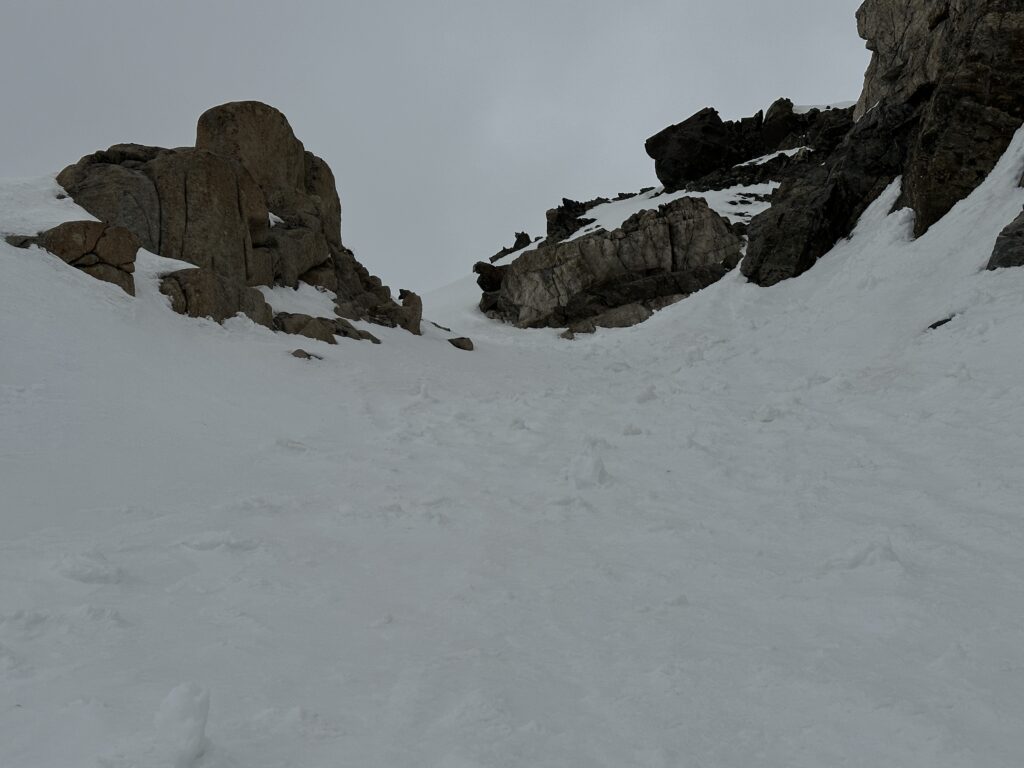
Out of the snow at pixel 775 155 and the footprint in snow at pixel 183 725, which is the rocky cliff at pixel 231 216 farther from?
the snow at pixel 775 155

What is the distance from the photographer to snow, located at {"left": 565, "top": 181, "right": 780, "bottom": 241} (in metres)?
53.5

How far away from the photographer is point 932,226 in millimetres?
17688

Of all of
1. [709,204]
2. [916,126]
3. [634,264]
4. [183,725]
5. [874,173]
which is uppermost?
[709,204]

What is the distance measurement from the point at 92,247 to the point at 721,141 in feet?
217

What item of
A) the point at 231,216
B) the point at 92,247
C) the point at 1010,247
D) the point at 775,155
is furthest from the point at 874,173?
the point at 775,155

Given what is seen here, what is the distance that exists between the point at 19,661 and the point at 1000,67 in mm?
22748

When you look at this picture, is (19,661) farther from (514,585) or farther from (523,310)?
(523,310)

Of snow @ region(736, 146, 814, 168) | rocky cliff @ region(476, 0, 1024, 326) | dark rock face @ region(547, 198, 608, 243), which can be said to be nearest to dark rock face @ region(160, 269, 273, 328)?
rocky cliff @ region(476, 0, 1024, 326)

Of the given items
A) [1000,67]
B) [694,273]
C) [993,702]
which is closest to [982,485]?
[993,702]

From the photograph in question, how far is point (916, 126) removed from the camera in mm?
22062

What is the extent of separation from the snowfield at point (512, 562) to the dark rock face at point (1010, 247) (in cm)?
49

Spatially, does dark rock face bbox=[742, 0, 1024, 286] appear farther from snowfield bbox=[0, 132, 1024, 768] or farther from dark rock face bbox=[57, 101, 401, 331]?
dark rock face bbox=[57, 101, 401, 331]

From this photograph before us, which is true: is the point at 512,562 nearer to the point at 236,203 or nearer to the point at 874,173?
the point at 236,203

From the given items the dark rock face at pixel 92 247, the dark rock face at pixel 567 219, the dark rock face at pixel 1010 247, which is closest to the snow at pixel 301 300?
the dark rock face at pixel 92 247
